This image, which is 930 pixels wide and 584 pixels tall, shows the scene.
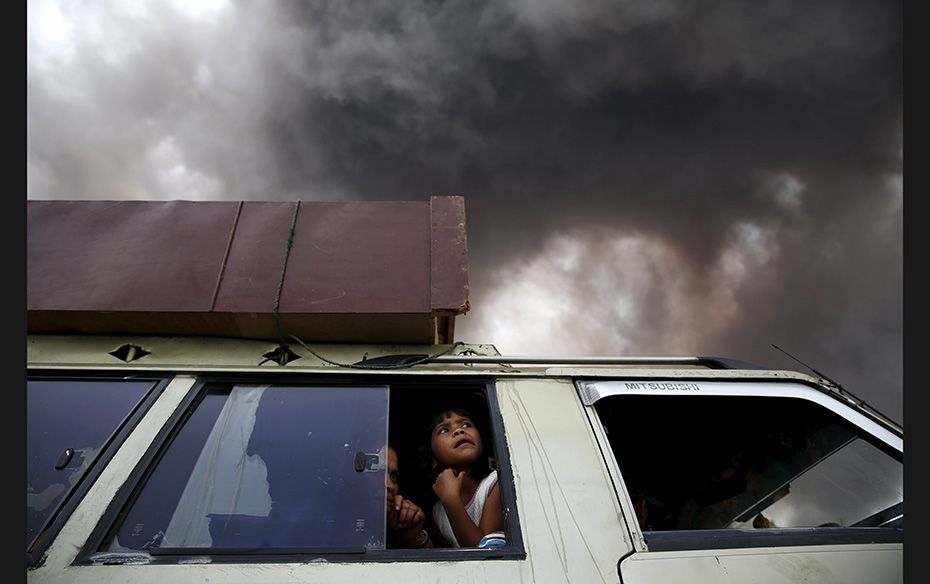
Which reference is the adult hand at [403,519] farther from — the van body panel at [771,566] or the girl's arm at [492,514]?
the van body panel at [771,566]

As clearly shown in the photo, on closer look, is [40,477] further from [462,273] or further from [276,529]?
[462,273]

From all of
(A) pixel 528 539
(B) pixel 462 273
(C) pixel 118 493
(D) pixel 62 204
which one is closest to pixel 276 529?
(C) pixel 118 493

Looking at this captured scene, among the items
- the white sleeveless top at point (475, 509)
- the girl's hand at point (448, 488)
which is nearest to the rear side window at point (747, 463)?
the white sleeveless top at point (475, 509)

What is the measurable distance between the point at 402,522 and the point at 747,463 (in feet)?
8.17

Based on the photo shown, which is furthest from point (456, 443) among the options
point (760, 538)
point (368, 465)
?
point (760, 538)

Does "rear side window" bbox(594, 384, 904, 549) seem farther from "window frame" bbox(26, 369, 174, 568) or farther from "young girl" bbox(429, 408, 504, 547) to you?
"window frame" bbox(26, 369, 174, 568)

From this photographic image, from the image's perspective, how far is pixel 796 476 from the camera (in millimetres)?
3131

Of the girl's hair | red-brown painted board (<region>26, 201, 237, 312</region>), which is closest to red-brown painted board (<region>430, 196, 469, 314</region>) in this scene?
the girl's hair

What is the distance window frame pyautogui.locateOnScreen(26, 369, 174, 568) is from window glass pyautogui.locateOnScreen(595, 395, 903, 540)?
215cm

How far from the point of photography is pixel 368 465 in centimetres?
206

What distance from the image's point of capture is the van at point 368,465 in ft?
5.46

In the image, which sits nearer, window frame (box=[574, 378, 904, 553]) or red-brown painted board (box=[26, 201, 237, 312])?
window frame (box=[574, 378, 904, 553])

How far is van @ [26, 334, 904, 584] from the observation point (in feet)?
5.46

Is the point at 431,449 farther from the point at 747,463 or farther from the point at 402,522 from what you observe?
the point at 747,463
